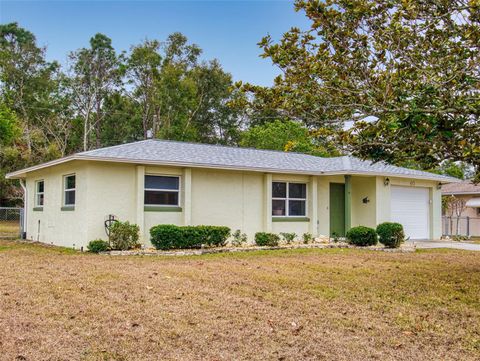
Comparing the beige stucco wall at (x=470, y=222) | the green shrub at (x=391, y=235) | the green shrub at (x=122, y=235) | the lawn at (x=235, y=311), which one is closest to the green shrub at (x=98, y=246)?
the green shrub at (x=122, y=235)

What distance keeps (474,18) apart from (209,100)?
33.7 metres

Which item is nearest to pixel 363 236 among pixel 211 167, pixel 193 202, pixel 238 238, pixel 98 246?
pixel 238 238

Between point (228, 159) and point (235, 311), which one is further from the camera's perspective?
point (228, 159)

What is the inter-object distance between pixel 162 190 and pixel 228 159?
2.95 meters

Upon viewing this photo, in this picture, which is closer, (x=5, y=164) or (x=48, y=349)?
(x=48, y=349)

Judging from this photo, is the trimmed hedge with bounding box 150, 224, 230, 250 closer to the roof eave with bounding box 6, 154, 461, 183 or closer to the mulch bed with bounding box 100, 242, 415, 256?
the mulch bed with bounding box 100, 242, 415, 256

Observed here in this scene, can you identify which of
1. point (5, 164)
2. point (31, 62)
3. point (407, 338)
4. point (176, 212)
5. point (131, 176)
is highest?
point (31, 62)

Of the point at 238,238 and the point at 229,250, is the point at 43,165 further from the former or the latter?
the point at 229,250

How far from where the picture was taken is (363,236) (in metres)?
15.4

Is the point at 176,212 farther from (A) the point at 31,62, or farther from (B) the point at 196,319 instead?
(A) the point at 31,62

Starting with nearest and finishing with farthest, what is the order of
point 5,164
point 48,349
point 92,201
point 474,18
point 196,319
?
point 48,349 < point 196,319 < point 474,18 < point 92,201 < point 5,164

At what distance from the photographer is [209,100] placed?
1569 inches

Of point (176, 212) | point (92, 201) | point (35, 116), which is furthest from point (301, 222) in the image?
point (35, 116)

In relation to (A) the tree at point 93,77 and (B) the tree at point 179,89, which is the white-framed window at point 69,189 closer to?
(B) the tree at point 179,89
